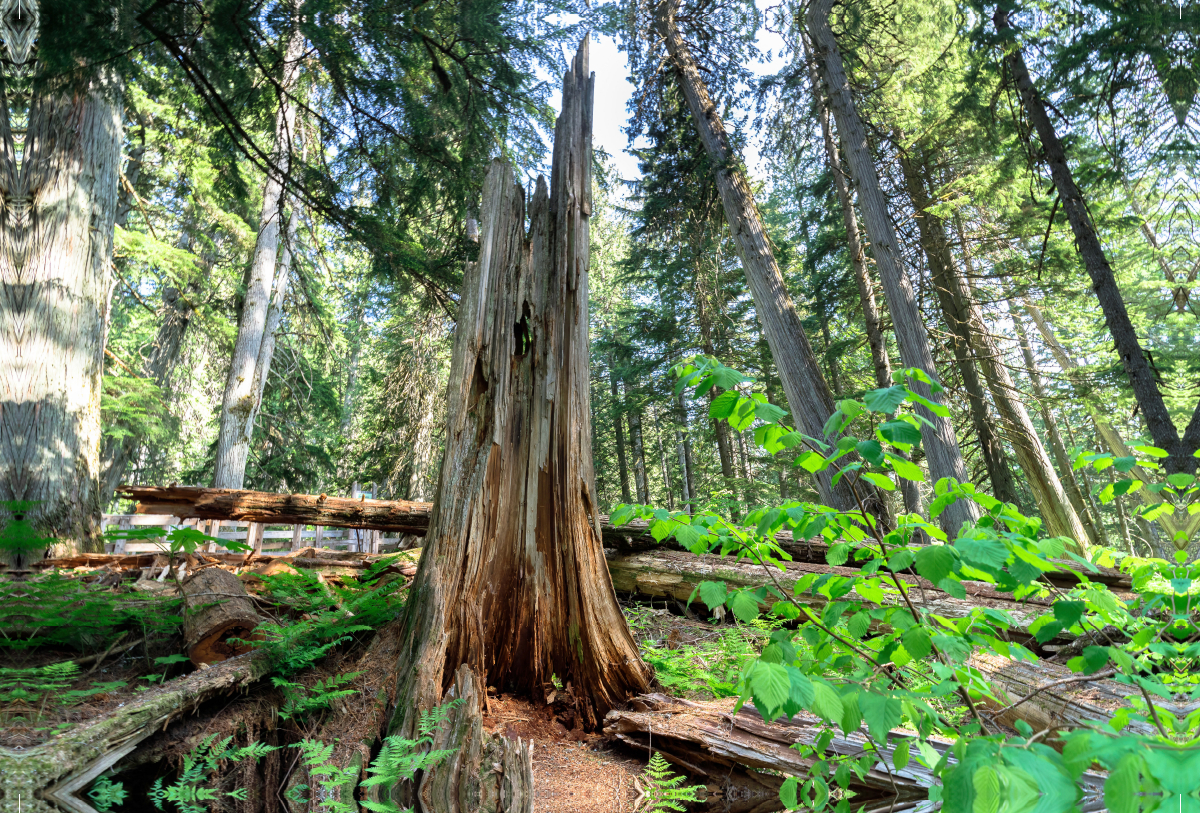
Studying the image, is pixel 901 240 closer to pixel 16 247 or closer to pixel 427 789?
pixel 427 789

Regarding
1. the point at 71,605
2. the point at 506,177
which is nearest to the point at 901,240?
the point at 506,177

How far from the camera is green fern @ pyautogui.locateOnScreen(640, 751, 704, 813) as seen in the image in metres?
2.20

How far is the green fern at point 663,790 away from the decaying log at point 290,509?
13.2 feet

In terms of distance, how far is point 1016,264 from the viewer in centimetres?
1034

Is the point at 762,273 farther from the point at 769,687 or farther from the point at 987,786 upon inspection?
the point at 987,786

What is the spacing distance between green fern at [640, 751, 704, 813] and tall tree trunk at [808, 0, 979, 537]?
6622mm

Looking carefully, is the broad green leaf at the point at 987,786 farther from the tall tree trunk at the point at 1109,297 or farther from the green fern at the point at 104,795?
the tall tree trunk at the point at 1109,297

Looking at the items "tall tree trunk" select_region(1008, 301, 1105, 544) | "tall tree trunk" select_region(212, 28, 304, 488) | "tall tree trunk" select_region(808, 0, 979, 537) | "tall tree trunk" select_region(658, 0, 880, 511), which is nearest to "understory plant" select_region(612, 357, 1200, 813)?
"tall tree trunk" select_region(658, 0, 880, 511)

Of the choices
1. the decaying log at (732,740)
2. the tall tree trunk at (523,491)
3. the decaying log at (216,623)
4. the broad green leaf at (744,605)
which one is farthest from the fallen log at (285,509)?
the broad green leaf at (744,605)

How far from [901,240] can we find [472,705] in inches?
429

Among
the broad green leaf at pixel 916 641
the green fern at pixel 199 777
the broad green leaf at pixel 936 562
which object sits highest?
the broad green leaf at pixel 936 562

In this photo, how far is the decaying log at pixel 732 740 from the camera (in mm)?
2260

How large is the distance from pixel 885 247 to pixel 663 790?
816cm

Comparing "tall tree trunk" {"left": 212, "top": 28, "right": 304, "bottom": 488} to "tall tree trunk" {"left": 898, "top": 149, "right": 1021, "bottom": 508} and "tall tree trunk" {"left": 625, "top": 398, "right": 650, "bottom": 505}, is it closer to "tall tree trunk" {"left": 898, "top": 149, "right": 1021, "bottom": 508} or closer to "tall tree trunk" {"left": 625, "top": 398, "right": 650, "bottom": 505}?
"tall tree trunk" {"left": 625, "top": 398, "right": 650, "bottom": 505}
